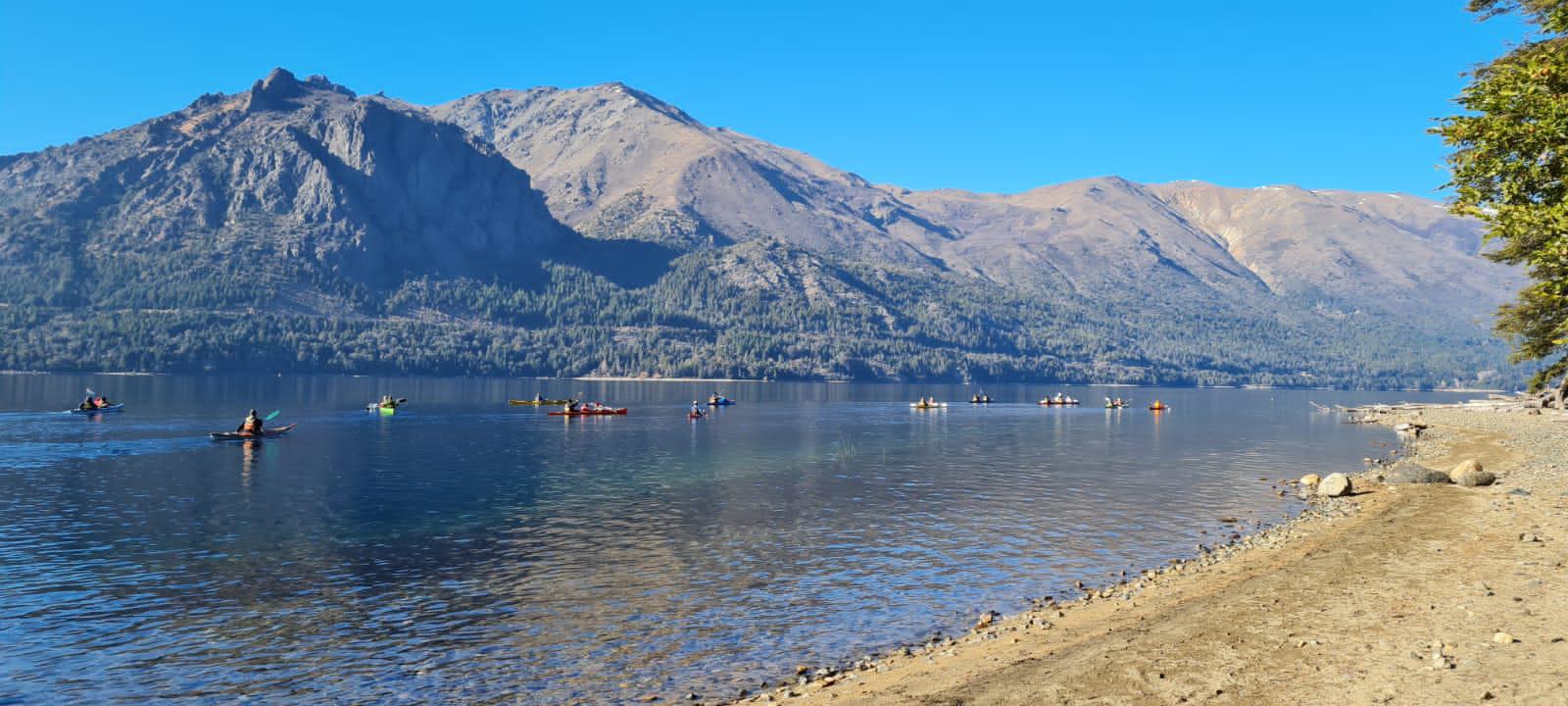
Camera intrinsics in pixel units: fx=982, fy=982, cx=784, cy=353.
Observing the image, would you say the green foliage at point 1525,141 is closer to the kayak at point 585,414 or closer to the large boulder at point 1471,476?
the large boulder at point 1471,476

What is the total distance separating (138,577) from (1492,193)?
60915 millimetres

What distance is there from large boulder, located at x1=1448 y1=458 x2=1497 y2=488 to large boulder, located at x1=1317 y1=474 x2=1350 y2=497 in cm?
569

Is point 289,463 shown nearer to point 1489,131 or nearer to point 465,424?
point 465,424

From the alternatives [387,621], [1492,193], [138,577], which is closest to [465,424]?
[138,577]

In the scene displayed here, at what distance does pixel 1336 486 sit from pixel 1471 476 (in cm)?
722

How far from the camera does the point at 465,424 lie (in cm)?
14375

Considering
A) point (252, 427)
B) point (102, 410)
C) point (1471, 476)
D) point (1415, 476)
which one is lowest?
point (1415, 476)

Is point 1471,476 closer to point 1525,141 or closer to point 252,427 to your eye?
point 1525,141

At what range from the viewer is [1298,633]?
25.9 m

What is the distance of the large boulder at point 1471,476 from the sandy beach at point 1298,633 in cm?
1268

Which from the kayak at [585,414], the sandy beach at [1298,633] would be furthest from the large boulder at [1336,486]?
the kayak at [585,414]

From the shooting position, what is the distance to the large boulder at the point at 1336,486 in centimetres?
6194

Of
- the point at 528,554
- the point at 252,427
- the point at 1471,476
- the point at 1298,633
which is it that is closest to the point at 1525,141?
the point at 1298,633

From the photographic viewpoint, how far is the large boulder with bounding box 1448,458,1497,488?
5716 centimetres
